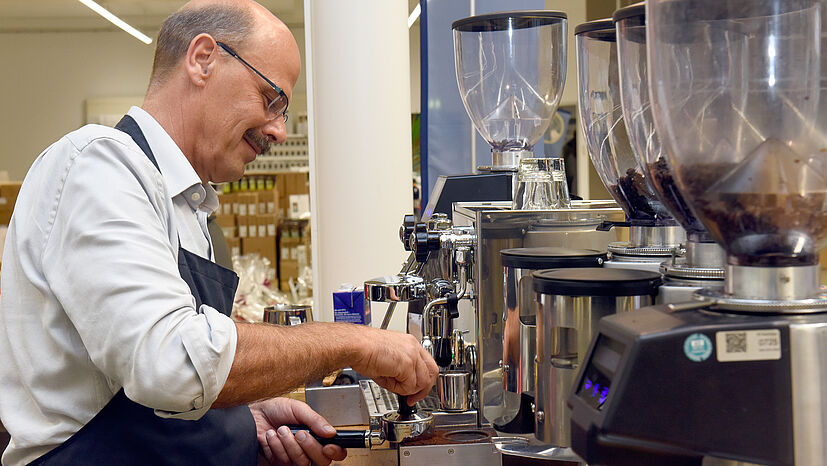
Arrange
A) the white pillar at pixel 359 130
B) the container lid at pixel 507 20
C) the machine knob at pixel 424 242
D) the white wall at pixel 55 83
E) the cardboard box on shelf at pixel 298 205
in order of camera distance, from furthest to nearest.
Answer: the white wall at pixel 55 83
the cardboard box on shelf at pixel 298 205
the white pillar at pixel 359 130
the container lid at pixel 507 20
the machine knob at pixel 424 242

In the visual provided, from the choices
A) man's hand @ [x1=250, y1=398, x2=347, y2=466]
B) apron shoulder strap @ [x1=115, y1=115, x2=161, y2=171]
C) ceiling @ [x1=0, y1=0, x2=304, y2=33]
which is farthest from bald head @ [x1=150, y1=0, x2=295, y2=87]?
ceiling @ [x1=0, y1=0, x2=304, y2=33]

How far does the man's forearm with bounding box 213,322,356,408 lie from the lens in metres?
1.07

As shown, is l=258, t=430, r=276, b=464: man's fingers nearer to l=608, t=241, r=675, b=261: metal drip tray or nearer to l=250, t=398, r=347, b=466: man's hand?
l=250, t=398, r=347, b=466: man's hand

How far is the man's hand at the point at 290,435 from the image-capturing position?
1.43 metres

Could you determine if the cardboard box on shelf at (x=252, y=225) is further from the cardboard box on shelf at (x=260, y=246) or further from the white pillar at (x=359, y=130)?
the white pillar at (x=359, y=130)

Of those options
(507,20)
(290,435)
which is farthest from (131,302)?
(507,20)

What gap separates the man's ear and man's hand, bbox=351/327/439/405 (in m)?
0.52

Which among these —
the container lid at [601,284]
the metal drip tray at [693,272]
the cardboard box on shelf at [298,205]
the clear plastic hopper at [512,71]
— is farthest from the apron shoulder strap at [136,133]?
the cardboard box on shelf at [298,205]

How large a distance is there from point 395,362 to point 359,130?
5.74 ft

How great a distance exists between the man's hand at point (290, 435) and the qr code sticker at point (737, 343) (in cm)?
86

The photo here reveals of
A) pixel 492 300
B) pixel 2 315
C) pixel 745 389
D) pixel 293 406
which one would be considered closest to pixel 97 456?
pixel 2 315

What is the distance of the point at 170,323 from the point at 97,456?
333 millimetres

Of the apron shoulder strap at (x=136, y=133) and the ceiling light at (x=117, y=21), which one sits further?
the ceiling light at (x=117, y=21)

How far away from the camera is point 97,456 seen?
1.19 m
